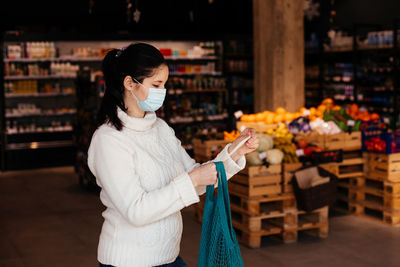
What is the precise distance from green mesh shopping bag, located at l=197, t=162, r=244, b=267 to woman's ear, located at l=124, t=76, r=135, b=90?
437 millimetres

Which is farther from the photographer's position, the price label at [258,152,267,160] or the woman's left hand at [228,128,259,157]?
the price label at [258,152,267,160]

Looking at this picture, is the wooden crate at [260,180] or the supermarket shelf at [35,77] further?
the supermarket shelf at [35,77]

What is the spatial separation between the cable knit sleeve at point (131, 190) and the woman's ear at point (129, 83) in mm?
211

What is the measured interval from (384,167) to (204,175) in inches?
162

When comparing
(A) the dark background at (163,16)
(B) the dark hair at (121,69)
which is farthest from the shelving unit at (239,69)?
(B) the dark hair at (121,69)

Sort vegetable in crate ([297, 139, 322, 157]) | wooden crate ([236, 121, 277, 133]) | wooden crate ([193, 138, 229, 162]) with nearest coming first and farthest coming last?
1. vegetable in crate ([297, 139, 322, 157])
2. wooden crate ([193, 138, 229, 162])
3. wooden crate ([236, 121, 277, 133])

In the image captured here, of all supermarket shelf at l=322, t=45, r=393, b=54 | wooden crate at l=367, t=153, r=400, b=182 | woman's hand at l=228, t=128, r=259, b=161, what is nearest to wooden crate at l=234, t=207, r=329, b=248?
wooden crate at l=367, t=153, r=400, b=182

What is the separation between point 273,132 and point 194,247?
1543 mm

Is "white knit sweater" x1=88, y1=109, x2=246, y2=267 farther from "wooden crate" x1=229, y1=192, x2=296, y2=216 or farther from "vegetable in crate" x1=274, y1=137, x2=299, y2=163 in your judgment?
"vegetable in crate" x1=274, y1=137, x2=299, y2=163

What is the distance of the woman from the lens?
6.20 feet

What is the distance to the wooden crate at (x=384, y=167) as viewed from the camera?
5527mm

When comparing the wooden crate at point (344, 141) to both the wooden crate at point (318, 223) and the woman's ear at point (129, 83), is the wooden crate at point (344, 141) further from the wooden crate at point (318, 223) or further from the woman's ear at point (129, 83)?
the woman's ear at point (129, 83)

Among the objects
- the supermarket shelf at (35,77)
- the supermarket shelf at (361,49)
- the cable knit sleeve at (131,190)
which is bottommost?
the cable knit sleeve at (131,190)

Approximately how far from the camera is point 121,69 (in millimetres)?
2059
